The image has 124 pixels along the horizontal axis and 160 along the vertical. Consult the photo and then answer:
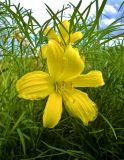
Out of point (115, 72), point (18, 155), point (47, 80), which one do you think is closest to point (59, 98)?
point (47, 80)

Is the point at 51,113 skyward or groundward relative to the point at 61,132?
skyward

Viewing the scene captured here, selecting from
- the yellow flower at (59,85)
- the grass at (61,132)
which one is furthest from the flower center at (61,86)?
the grass at (61,132)

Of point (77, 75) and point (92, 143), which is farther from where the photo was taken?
point (92, 143)

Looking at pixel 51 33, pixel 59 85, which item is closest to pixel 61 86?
pixel 59 85

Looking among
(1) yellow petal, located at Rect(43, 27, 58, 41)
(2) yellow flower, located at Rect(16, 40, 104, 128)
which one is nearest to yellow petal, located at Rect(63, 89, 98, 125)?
(2) yellow flower, located at Rect(16, 40, 104, 128)

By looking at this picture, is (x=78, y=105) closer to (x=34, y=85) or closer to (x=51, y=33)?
(x=34, y=85)

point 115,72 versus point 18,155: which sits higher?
point 115,72

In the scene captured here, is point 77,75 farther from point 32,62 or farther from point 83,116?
point 32,62
